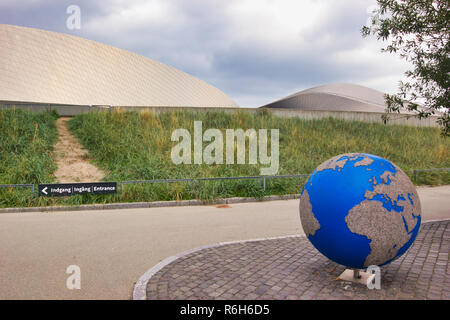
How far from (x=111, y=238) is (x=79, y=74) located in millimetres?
38430

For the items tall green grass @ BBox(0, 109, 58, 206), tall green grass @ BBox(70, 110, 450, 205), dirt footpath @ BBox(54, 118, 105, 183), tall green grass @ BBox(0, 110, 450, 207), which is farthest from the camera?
dirt footpath @ BBox(54, 118, 105, 183)

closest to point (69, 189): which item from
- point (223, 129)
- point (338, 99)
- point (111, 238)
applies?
point (111, 238)

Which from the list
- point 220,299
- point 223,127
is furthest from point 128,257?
point 223,127

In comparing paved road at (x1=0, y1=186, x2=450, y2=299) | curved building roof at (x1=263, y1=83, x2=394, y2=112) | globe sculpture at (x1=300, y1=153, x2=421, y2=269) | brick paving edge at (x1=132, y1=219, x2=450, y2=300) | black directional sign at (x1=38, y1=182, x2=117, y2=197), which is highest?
curved building roof at (x1=263, y1=83, x2=394, y2=112)

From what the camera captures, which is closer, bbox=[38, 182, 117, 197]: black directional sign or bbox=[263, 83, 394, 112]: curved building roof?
bbox=[38, 182, 117, 197]: black directional sign

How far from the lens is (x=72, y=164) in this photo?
1510 centimetres

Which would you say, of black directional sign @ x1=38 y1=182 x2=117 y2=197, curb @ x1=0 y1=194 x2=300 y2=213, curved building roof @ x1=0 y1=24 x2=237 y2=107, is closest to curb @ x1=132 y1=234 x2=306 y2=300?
curb @ x1=0 y1=194 x2=300 y2=213

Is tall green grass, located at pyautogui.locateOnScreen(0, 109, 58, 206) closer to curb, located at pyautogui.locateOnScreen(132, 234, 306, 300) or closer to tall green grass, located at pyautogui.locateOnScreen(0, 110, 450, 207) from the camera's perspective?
tall green grass, located at pyautogui.locateOnScreen(0, 110, 450, 207)

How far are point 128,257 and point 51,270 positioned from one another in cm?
119

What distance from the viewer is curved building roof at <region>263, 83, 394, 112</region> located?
45500 millimetres

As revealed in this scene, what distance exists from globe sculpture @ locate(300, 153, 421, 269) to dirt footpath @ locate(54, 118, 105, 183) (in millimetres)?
10903

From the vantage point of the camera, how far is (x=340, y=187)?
437 centimetres

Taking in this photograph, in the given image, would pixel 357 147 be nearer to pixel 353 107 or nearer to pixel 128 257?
pixel 128 257

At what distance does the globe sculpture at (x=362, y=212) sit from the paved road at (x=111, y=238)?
2689 millimetres
